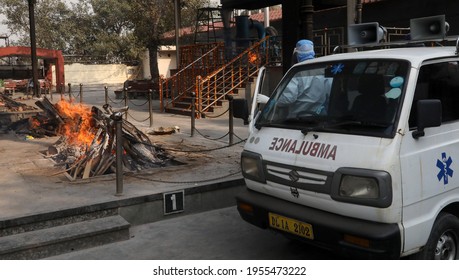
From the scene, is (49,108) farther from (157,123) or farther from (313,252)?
(313,252)

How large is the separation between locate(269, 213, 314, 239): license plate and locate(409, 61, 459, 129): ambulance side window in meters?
1.41

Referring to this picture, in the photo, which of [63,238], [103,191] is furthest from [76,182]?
[63,238]

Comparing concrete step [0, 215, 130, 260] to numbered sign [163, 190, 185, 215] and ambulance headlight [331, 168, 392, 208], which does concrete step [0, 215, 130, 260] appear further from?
ambulance headlight [331, 168, 392, 208]

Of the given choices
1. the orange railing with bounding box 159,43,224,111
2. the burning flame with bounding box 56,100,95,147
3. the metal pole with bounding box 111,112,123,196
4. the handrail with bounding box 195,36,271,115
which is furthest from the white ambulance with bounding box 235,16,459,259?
the orange railing with bounding box 159,43,224,111

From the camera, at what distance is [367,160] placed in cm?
332

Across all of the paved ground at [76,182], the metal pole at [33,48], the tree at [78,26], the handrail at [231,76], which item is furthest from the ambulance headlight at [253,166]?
the tree at [78,26]

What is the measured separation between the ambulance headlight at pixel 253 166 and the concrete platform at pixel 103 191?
165 cm

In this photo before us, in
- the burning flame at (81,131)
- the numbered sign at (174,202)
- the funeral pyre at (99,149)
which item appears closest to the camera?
the numbered sign at (174,202)

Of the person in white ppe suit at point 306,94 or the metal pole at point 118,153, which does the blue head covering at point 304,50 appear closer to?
the person in white ppe suit at point 306,94

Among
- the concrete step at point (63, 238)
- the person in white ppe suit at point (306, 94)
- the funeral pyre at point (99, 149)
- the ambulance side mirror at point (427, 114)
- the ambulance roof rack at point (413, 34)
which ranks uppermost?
the ambulance roof rack at point (413, 34)

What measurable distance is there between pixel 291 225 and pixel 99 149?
4.02m

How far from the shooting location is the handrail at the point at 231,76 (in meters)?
15.1

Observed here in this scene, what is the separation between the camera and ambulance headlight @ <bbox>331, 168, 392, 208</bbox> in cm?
320

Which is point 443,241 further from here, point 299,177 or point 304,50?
point 304,50
